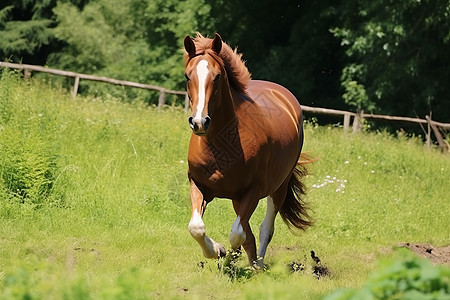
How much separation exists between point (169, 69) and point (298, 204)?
23.1 m

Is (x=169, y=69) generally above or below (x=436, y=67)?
below

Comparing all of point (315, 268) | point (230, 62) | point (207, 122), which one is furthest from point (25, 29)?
point (207, 122)

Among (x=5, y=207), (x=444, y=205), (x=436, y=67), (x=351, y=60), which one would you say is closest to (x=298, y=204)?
(x=5, y=207)

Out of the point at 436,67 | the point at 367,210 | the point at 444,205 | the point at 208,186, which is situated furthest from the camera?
the point at 436,67

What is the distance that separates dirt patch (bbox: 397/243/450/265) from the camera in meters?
9.23

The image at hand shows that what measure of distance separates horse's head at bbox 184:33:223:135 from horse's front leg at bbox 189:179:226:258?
2.63 feet

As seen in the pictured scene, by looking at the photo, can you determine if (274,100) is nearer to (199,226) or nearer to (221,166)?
(221,166)

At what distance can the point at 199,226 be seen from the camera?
662cm

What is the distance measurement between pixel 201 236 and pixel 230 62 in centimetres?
157

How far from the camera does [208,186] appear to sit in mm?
6930

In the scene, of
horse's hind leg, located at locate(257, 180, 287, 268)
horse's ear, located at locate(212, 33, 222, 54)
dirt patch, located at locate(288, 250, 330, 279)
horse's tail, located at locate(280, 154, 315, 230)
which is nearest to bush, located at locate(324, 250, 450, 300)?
horse's ear, located at locate(212, 33, 222, 54)

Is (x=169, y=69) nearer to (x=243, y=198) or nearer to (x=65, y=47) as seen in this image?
(x=65, y=47)

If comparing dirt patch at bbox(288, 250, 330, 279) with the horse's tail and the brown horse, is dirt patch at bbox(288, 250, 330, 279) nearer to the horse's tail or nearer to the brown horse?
the brown horse

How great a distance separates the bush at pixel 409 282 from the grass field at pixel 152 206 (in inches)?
33.1
